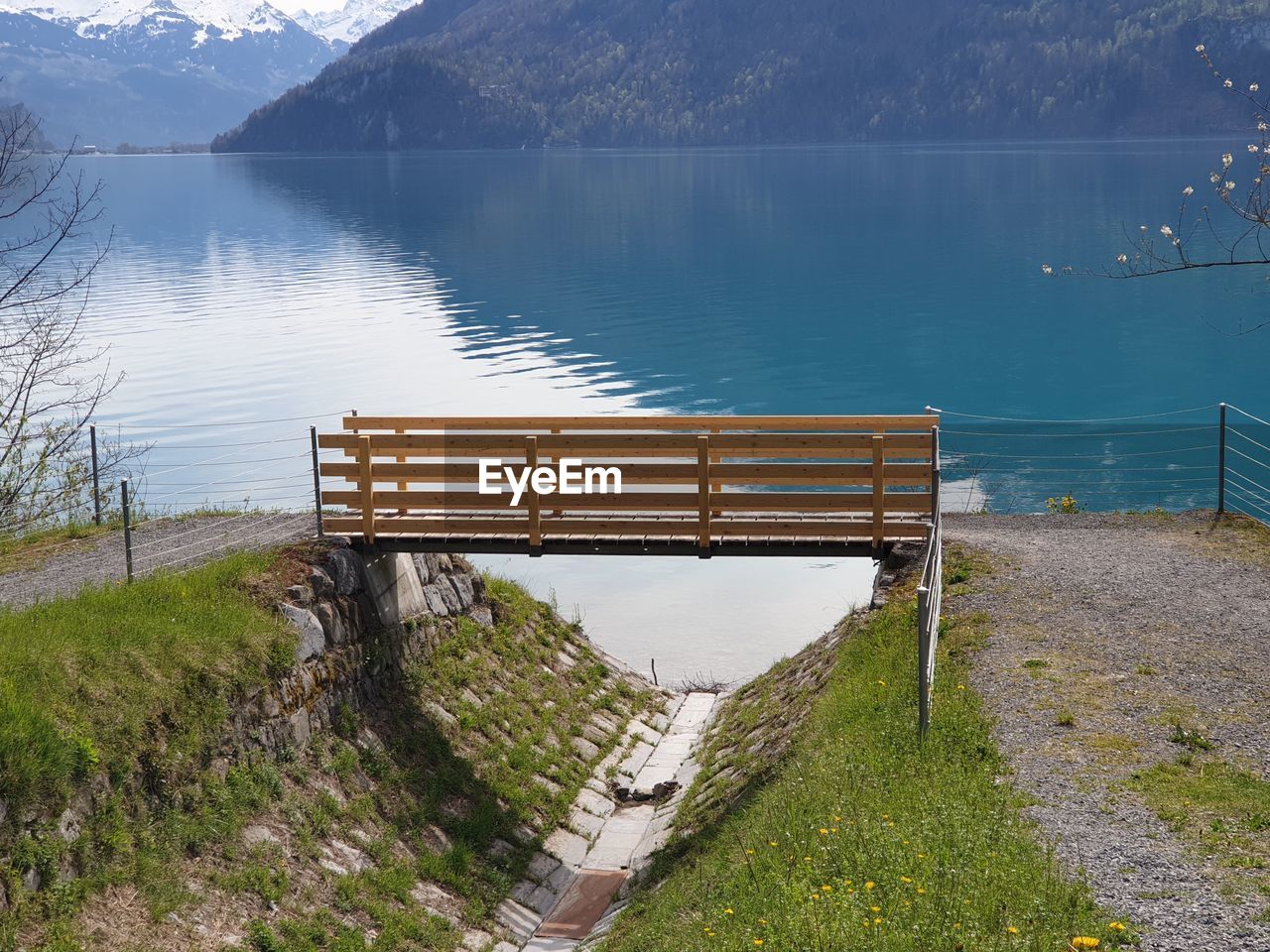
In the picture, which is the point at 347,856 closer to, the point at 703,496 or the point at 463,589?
the point at 703,496

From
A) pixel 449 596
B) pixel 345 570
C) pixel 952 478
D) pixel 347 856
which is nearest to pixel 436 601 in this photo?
pixel 449 596

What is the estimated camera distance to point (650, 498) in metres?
17.9

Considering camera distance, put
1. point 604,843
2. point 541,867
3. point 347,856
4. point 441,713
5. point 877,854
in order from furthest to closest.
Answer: point 441,713
point 604,843
point 541,867
point 347,856
point 877,854

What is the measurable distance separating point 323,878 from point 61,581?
6513mm

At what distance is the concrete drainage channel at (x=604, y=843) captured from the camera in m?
15.4

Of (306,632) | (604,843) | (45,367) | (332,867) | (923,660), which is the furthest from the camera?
(45,367)

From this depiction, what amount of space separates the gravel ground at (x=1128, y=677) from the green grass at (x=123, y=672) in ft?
27.5

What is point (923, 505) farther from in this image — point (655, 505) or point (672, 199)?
point (672, 199)

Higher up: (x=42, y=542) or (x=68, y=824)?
(x=42, y=542)

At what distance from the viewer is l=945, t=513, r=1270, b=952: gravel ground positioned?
955 centimetres

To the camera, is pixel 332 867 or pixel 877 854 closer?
pixel 877 854

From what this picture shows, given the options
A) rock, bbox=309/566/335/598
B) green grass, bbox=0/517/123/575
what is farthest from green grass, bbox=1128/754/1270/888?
green grass, bbox=0/517/123/575

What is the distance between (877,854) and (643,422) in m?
10.4

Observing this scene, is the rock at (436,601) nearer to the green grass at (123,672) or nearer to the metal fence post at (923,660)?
the green grass at (123,672)
